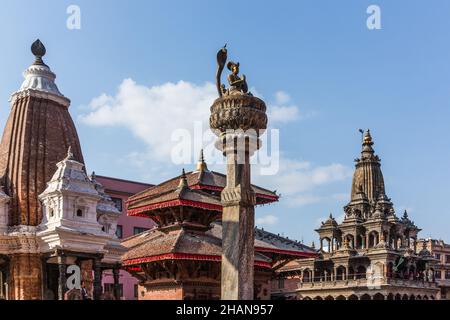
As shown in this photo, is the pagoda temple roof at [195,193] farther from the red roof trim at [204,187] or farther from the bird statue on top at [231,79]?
the bird statue on top at [231,79]

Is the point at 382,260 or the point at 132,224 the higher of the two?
the point at 132,224

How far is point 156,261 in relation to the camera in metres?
30.5

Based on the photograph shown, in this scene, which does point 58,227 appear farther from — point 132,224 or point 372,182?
point 372,182

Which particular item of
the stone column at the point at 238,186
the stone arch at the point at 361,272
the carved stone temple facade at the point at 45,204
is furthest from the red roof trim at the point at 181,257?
the stone arch at the point at 361,272

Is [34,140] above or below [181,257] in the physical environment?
above

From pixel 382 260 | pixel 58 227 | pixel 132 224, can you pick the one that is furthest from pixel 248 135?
pixel 382 260

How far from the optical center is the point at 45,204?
29.0 metres

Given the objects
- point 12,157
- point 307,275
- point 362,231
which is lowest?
point 307,275

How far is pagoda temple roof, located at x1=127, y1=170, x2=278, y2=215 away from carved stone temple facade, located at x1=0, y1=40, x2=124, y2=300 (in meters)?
2.22

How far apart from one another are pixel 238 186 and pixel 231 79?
9.62ft

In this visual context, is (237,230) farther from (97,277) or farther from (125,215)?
(125,215)

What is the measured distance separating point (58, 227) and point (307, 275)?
157 ft

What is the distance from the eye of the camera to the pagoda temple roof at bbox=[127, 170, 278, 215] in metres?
32.2

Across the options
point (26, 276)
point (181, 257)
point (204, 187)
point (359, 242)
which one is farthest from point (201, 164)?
point (359, 242)
